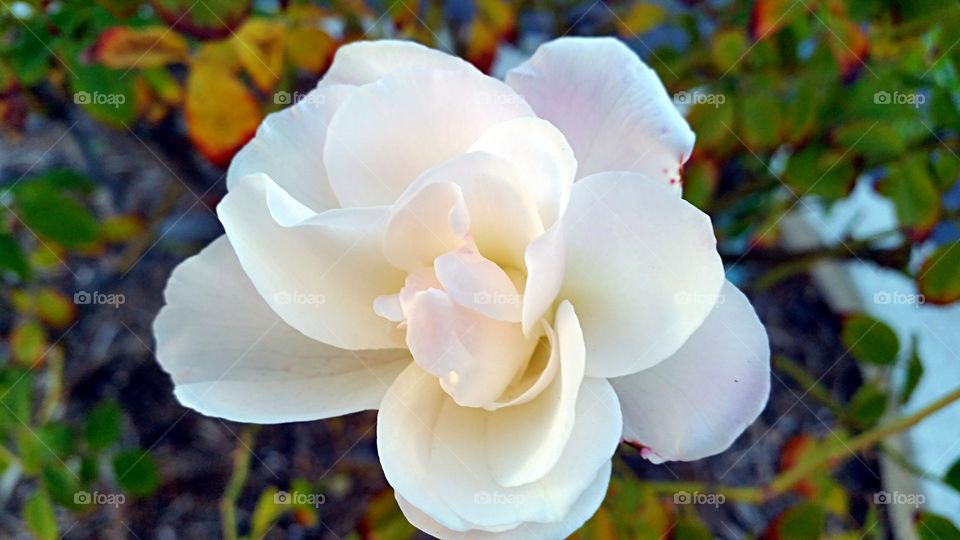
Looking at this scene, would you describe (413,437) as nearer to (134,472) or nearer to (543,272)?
(543,272)

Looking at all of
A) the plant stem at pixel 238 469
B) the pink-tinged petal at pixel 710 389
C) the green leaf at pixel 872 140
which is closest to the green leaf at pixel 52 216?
the plant stem at pixel 238 469

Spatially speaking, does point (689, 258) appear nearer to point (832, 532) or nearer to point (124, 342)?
point (832, 532)

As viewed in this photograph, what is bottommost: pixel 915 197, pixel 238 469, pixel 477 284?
pixel 238 469

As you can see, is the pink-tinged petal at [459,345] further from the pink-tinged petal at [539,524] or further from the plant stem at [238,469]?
the plant stem at [238,469]

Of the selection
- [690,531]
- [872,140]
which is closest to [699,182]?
[872,140]

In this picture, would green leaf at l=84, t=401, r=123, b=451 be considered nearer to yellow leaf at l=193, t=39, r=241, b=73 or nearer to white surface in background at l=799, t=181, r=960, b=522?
yellow leaf at l=193, t=39, r=241, b=73

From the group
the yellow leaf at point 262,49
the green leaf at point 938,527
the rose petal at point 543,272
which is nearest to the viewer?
the rose petal at point 543,272
